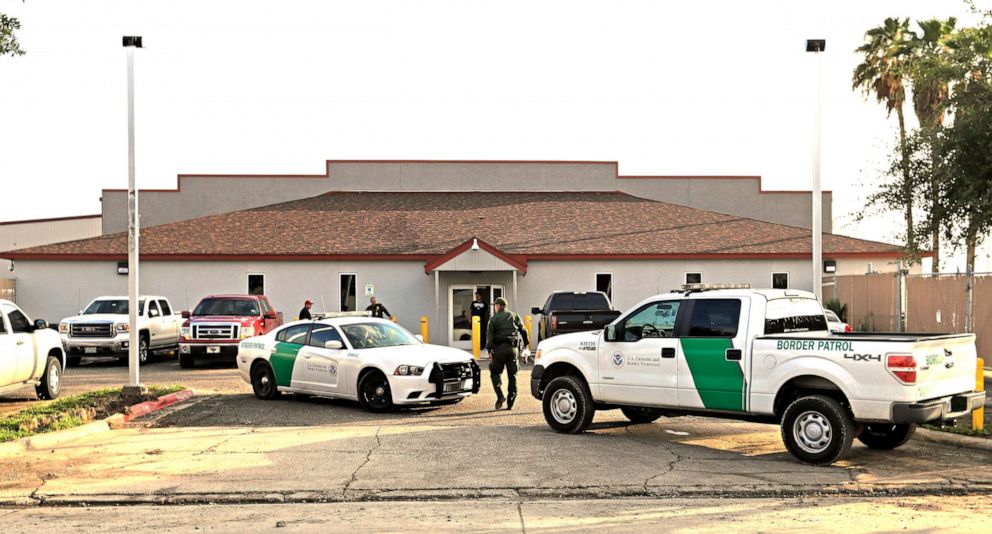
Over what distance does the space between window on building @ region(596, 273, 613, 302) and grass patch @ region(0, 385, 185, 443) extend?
19002 mm

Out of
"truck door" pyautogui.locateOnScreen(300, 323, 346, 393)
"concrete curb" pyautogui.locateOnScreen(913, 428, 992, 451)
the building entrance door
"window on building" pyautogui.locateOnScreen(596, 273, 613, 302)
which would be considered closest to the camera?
"concrete curb" pyautogui.locateOnScreen(913, 428, 992, 451)

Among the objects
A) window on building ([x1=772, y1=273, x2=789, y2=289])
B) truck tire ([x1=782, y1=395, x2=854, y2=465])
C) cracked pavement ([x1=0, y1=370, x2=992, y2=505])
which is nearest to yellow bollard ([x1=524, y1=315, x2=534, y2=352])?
window on building ([x1=772, y1=273, x2=789, y2=289])

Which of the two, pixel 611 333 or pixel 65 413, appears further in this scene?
pixel 65 413

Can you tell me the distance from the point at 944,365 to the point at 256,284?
88.4 feet

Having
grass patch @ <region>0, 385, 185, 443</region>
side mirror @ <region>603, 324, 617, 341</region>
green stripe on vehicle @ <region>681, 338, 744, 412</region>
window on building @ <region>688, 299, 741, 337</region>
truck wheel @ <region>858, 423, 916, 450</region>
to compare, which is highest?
window on building @ <region>688, 299, 741, 337</region>

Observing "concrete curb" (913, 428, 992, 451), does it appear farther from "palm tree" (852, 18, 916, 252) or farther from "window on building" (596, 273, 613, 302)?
"palm tree" (852, 18, 916, 252)

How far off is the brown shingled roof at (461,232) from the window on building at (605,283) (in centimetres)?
90

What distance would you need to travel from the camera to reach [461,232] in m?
37.2

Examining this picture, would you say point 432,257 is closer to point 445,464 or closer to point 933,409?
point 445,464

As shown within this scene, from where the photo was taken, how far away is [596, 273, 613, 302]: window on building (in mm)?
34844

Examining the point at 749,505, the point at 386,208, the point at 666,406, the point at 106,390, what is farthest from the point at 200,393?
the point at 386,208

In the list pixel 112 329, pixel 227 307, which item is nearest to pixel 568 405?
pixel 227 307

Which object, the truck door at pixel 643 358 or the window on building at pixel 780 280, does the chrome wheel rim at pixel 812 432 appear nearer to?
the truck door at pixel 643 358

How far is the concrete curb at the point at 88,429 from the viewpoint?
41.0ft
